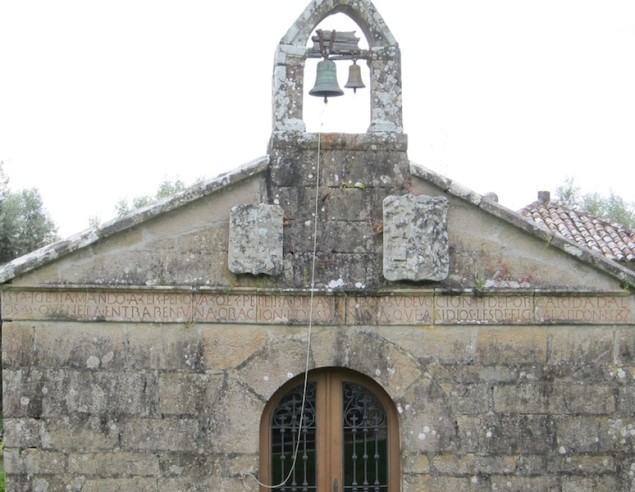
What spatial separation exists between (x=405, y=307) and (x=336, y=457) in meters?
1.66

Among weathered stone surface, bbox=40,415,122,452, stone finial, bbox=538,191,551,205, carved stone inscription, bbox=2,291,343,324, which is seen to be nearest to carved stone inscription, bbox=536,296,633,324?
carved stone inscription, bbox=2,291,343,324

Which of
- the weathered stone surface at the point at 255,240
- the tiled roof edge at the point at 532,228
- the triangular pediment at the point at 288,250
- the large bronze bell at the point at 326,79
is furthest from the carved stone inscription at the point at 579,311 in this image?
the large bronze bell at the point at 326,79

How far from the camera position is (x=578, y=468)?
897cm

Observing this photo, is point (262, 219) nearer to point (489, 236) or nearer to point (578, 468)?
point (489, 236)

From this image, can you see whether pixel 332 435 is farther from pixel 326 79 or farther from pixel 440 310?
pixel 326 79

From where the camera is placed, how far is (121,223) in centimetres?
874

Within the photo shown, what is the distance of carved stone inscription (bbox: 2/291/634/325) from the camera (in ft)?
28.8

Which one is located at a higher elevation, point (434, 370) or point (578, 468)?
point (434, 370)

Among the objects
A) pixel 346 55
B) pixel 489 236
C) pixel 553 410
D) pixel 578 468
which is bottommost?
pixel 578 468

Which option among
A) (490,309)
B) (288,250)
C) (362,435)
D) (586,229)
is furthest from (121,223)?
(586,229)

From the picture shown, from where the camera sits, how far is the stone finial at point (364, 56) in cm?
911

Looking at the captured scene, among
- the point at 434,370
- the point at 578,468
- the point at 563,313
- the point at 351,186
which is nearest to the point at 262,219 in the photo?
the point at 351,186

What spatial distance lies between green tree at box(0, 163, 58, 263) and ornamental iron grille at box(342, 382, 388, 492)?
723 inches

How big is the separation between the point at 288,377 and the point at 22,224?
20.1 meters
